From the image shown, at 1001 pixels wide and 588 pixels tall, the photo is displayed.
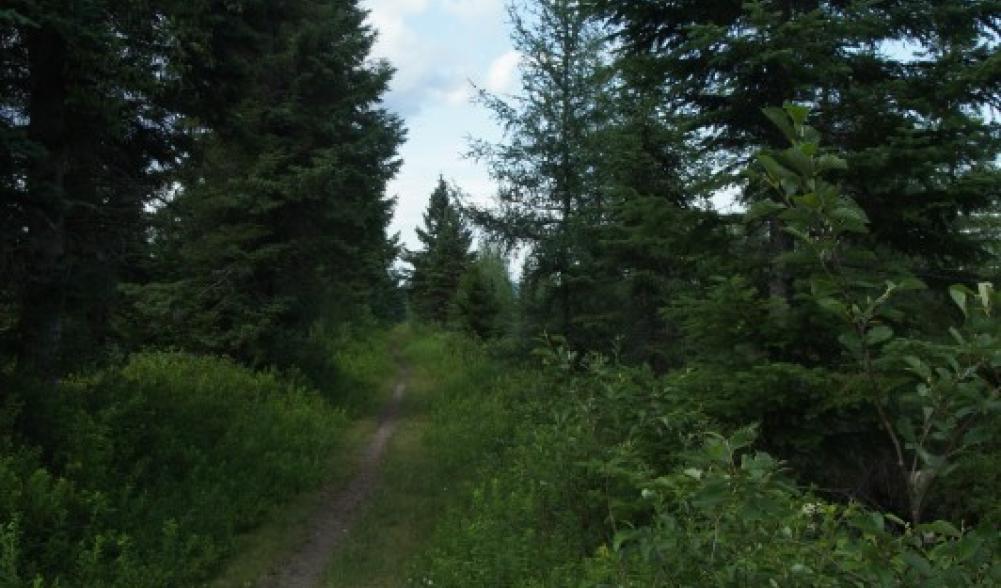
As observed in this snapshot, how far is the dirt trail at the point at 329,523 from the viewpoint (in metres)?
8.20

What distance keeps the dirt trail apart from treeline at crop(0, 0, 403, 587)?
61cm

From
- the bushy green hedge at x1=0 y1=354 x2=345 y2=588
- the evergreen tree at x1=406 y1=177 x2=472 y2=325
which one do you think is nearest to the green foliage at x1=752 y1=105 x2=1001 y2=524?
the bushy green hedge at x1=0 y1=354 x2=345 y2=588

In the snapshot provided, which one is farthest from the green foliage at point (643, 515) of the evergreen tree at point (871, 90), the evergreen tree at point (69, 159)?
the evergreen tree at point (69, 159)

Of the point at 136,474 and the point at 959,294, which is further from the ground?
the point at 959,294

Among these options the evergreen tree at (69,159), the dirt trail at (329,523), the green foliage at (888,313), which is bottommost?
the dirt trail at (329,523)

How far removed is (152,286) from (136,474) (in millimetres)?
8464

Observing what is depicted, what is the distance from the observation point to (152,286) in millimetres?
16109

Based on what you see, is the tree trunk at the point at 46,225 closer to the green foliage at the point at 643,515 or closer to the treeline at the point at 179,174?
the treeline at the point at 179,174

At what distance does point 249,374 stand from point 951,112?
13154mm

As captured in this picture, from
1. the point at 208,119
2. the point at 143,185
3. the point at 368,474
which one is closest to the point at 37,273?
the point at 143,185

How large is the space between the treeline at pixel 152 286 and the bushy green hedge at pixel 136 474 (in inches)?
1.1

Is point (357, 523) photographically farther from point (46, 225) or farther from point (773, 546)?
point (773, 546)

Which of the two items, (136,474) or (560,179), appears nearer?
(136,474)

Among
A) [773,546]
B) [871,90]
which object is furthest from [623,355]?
[773,546]
